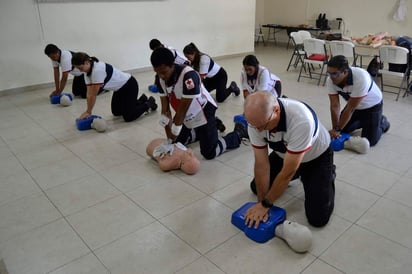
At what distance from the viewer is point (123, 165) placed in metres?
2.88

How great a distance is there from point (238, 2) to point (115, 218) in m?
6.87

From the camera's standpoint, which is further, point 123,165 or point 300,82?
point 300,82

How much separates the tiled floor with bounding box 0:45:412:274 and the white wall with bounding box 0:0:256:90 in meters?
2.07

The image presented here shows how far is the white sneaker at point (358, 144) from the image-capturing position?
2916 mm

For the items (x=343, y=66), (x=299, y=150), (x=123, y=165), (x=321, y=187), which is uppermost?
(x=343, y=66)

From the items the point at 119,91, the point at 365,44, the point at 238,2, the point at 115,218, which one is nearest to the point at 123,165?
the point at 115,218

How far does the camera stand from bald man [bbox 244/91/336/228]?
Result: 1.60 metres

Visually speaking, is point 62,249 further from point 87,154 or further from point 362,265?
point 362,265

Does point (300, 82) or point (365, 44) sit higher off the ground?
point (365, 44)

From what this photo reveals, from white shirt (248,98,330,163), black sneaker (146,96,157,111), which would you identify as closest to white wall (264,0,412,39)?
black sneaker (146,96,157,111)

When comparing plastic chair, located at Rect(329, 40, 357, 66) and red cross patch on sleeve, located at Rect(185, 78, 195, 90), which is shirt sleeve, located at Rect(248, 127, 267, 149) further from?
plastic chair, located at Rect(329, 40, 357, 66)

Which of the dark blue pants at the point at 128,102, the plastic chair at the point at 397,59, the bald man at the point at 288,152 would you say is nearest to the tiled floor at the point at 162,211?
the bald man at the point at 288,152

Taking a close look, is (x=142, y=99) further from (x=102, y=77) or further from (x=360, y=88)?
(x=360, y=88)

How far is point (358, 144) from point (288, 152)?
5.01 ft
